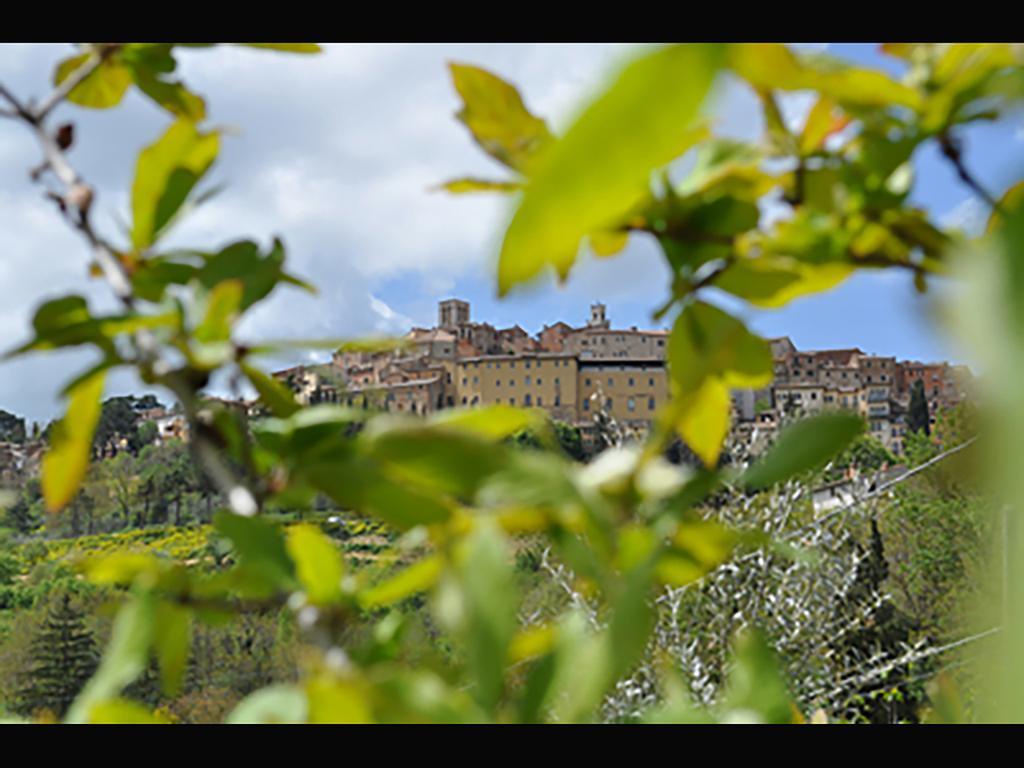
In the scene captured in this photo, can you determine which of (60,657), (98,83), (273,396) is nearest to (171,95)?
(98,83)

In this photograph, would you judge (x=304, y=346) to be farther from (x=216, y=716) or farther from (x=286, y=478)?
(x=216, y=716)

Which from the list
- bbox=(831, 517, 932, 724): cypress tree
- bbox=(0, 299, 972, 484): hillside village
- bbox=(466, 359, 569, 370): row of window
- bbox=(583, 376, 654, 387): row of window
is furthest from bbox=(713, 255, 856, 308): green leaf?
bbox=(466, 359, 569, 370): row of window

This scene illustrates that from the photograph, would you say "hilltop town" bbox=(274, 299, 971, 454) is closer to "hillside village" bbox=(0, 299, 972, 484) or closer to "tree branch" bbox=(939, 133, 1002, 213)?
"hillside village" bbox=(0, 299, 972, 484)

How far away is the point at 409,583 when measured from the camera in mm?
132

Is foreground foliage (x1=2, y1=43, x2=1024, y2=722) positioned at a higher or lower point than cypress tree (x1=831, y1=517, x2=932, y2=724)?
lower

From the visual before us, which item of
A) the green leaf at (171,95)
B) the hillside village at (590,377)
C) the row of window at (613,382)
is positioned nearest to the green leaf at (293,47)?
the green leaf at (171,95)

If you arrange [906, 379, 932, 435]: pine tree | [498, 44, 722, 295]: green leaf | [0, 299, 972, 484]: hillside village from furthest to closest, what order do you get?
[0, 299, 972, 484]: hillside village, [906, 379, 932, 435]: pine tree, [498, 44, 722, 295]: green leaf

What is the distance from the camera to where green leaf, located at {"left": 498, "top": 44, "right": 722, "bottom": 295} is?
7 cm

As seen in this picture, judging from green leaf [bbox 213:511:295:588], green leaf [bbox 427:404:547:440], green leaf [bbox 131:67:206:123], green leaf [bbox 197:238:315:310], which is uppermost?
green leaf [bbox 131:67:206:123]

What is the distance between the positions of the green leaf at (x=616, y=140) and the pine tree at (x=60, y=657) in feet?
27.6

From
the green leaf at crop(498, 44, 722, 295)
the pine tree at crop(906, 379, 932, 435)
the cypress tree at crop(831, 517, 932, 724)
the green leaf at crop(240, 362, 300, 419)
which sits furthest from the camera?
the pine tree at crop(906, 379, 932, 435)

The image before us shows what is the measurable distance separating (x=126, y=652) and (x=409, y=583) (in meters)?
0.04

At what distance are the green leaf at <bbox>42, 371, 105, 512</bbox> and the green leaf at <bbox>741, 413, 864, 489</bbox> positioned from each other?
4.5 inches
